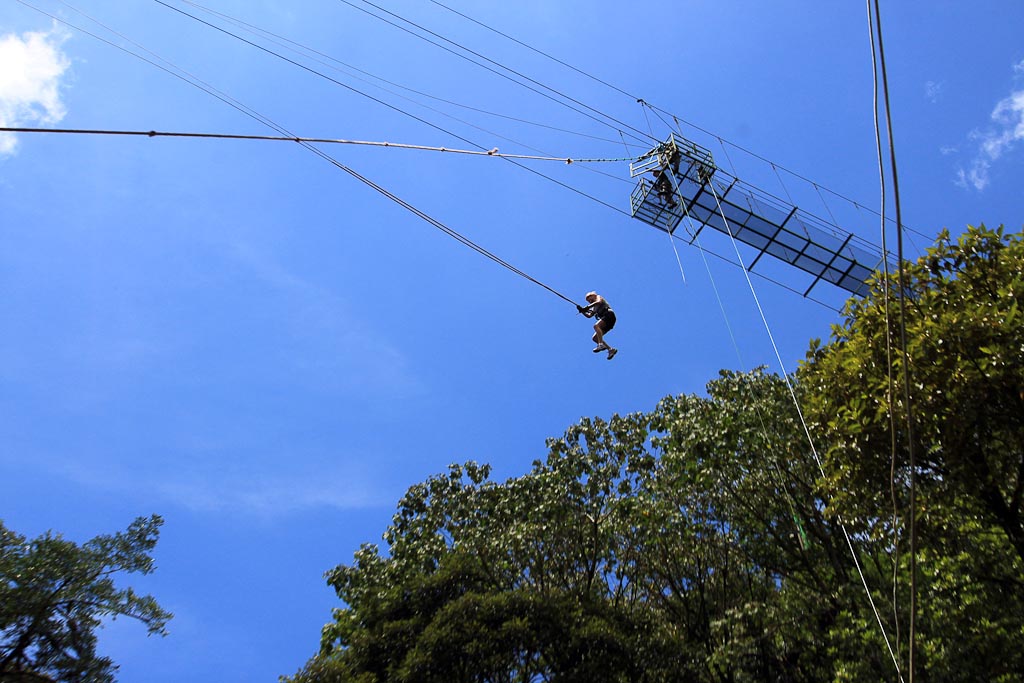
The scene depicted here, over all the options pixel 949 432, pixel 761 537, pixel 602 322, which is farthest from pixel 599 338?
pixel 761 537

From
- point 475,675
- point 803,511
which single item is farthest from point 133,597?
point 803,511

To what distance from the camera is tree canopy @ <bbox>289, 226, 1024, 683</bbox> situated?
343 inches

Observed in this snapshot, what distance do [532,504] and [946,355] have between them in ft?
29.0

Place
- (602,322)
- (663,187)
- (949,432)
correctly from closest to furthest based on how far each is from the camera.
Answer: (949,432) → (602,322) → (663,187)

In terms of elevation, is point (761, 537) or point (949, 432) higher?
point (761, 537)

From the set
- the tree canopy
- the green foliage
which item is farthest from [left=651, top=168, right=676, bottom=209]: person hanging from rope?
the green foliage

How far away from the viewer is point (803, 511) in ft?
46.2

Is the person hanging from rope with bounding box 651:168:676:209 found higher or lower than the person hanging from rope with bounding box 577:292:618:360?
higher

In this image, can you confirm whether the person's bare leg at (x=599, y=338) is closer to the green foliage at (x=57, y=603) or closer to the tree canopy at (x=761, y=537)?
the tree canopy at (x=761, y=537)

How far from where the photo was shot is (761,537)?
14.9m

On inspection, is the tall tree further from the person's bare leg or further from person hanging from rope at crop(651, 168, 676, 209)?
person hanging from rope at crop(651, 168, 676, 209)

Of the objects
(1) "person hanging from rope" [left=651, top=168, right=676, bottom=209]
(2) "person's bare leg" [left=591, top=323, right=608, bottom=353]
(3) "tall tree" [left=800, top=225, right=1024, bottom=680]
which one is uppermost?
(1) "person hanging from rope" [left=651, top=168, right=676, bottom=209]

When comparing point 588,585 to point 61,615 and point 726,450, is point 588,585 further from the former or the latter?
point 61,615

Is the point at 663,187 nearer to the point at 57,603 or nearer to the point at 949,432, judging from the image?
the point at 949,432
